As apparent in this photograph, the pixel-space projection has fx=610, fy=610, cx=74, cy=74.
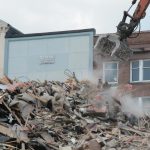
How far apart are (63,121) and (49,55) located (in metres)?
23.1

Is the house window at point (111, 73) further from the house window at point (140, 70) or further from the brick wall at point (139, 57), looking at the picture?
the house window at point (140, 70)

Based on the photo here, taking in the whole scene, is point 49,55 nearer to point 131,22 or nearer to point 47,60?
point 47,60

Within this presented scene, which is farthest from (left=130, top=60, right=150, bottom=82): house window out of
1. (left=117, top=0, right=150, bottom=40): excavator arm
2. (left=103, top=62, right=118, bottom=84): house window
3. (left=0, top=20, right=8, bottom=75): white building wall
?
(left=117, top=0, right=150, bottom=40): excavator arm

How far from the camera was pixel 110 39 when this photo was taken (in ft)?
48.5

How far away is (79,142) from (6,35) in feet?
85.8

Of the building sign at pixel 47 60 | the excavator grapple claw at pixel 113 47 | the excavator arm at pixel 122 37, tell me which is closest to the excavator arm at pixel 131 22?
the excavator arm at pixel 122 37

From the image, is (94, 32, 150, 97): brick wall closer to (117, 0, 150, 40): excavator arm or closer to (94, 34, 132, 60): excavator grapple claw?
(94, 34, 132, 60): excavator grapple claw

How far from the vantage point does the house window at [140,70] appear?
36219 mm

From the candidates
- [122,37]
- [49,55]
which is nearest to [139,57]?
[49,55]

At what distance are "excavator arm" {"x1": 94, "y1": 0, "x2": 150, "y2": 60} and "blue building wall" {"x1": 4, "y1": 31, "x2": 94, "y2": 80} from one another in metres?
20.6

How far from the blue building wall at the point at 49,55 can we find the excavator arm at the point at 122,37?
67.6ft

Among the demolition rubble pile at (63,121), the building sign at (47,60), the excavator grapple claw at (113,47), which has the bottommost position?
the demolition rubble pile at (63,121)

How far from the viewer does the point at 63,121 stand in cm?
1462

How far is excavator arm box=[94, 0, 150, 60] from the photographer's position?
14.2m
